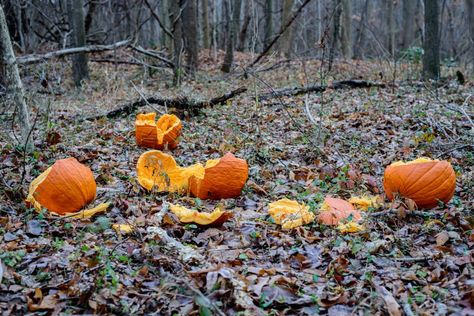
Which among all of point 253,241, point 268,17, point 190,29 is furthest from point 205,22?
point 253,241

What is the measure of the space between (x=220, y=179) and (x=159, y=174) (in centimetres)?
75

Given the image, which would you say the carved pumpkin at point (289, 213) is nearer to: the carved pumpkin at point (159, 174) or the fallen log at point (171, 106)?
the carved pumpkin at point (159, 174)

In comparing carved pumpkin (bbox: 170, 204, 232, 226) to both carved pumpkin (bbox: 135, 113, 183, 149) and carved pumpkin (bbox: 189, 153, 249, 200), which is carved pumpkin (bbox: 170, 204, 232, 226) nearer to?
carved pumpkin (bbox: 189, 153, 249, 200)

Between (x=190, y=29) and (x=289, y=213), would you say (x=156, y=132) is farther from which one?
(x=190, y=29)

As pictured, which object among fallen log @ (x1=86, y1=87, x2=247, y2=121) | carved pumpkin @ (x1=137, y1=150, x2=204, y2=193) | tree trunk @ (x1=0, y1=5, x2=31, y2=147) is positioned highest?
tree trunk @ (x1=0, y1=5, x2=31, y2=147)

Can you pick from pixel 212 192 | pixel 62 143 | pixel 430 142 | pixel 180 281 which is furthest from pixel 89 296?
pixel 430 142

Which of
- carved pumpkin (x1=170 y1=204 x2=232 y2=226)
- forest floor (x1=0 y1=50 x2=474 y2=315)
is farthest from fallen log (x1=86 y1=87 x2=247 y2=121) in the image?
carved pumpkin (x1=170 y1=204 x2=232 y2=226)

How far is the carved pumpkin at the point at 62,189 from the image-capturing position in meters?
4.77

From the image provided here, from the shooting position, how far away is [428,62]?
12773mm

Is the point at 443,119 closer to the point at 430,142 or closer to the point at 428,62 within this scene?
the point at 430,142

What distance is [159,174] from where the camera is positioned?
5.59m

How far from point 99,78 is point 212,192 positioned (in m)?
11.6

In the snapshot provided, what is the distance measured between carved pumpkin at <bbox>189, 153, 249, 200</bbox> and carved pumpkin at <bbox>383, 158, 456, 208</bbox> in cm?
165

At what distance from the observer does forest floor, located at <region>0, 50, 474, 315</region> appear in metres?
3.31
